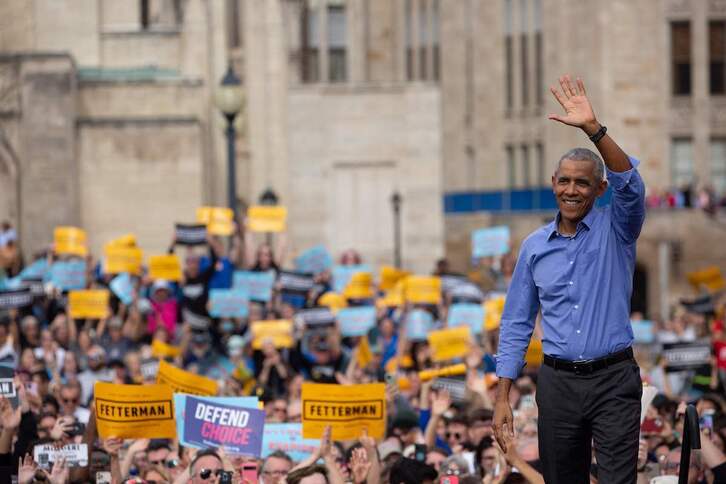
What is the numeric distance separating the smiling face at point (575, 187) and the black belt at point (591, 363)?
70 cm

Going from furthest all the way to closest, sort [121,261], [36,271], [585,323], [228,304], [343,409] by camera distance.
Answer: [36,271] < [121,261] < [228,304] < [343,409] < [585,323]

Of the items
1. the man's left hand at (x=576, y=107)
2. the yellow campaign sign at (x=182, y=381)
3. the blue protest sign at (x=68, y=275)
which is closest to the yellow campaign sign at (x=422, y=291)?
the blue protest sign at (x=68, y=275)

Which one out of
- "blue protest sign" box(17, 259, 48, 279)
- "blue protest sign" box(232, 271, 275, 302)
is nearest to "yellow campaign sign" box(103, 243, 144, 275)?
"blue protest sign" box(17, 259, 48, 279)

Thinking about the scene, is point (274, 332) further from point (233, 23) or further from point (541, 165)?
point (541, 165)

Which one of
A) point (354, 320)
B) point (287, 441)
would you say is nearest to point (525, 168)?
point (354, 320)

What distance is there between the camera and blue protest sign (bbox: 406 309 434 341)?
21812 millimetres

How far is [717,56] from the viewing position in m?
58.0

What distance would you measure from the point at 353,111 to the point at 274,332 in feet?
74.1

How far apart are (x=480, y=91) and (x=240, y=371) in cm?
4005

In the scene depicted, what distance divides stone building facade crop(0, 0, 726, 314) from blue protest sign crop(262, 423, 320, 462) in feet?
77.3

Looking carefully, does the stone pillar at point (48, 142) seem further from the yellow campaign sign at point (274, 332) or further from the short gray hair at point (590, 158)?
the short gray hair at point (590, 158)

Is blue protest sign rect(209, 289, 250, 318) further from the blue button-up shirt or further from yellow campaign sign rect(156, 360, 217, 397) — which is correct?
the blue button-up shirt

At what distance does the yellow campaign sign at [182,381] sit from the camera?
571 inches

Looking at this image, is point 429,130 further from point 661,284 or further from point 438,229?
point 661,284
